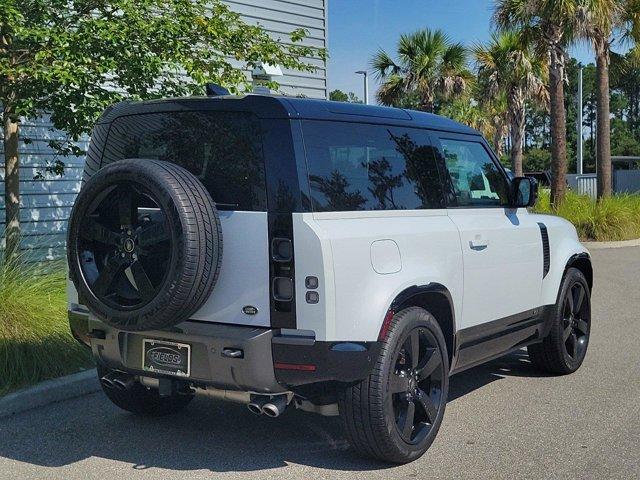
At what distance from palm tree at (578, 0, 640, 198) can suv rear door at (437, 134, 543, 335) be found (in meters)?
13.8

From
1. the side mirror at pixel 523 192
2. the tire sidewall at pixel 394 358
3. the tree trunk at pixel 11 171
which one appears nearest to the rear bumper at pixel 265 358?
the tire sidewall at pixel 394 358

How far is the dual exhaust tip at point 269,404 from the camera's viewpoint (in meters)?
4.03

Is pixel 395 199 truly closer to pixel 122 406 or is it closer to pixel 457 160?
pixel 457 160

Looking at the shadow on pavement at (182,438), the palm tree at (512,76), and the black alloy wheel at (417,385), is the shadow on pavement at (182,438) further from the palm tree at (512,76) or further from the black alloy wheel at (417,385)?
the palm tree at (512,76)

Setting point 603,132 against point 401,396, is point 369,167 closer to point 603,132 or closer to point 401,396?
point 401,396

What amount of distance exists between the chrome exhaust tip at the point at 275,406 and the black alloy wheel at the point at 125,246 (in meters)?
0.81

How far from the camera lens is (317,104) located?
4.27 meters

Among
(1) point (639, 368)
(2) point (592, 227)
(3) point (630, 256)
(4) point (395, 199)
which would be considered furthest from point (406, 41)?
(4) point (395, 199)

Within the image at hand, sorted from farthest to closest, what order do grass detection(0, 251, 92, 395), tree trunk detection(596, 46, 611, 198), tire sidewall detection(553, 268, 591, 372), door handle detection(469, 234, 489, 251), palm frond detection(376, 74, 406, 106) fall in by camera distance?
palm frond detection(376, 74, 406, 106), tree trunk detection(596, 46, 611, 198), tire sidewall detection(553, 268, 591, 372), grass detection(0, 251, 92, 395), door handle detection(469, 234, 489, 251)

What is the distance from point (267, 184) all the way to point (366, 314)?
834 mm

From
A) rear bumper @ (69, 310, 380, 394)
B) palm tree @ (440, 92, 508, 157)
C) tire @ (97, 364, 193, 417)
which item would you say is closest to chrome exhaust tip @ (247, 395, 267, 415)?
rear bumper @ (69, 310, 380, 394)

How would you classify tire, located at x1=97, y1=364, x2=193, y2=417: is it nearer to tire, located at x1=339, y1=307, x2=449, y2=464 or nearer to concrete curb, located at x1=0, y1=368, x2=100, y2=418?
concrete curb, located at x1=0, y1=368, x2=100, y2=418

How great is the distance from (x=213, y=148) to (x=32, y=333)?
2730mm

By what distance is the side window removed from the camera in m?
5.12
